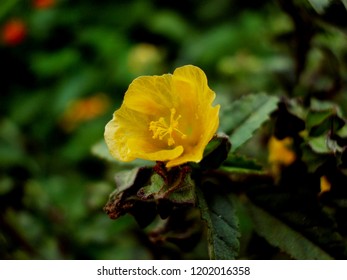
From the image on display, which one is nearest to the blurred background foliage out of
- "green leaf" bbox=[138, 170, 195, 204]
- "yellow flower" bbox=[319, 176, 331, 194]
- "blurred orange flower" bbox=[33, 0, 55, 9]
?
"blurred orange flower" bbox=[33, 0, 55, 9]

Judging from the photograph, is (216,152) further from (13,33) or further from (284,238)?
(13,33)

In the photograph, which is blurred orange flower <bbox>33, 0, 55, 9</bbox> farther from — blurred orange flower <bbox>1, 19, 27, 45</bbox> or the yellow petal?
the yellow petal

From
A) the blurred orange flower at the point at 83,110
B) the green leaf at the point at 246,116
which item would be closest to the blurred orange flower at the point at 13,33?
the blurred orange flower at the point at 83,110

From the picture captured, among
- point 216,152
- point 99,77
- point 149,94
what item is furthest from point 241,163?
point 99,77

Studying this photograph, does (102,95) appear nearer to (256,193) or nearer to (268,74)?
(268,74)

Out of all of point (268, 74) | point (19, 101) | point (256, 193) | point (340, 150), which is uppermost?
point (340, 150)

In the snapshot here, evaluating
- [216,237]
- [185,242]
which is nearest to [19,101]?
[185,242]

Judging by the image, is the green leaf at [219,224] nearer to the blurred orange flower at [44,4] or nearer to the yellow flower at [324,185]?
the yellow flower at [324,185]
